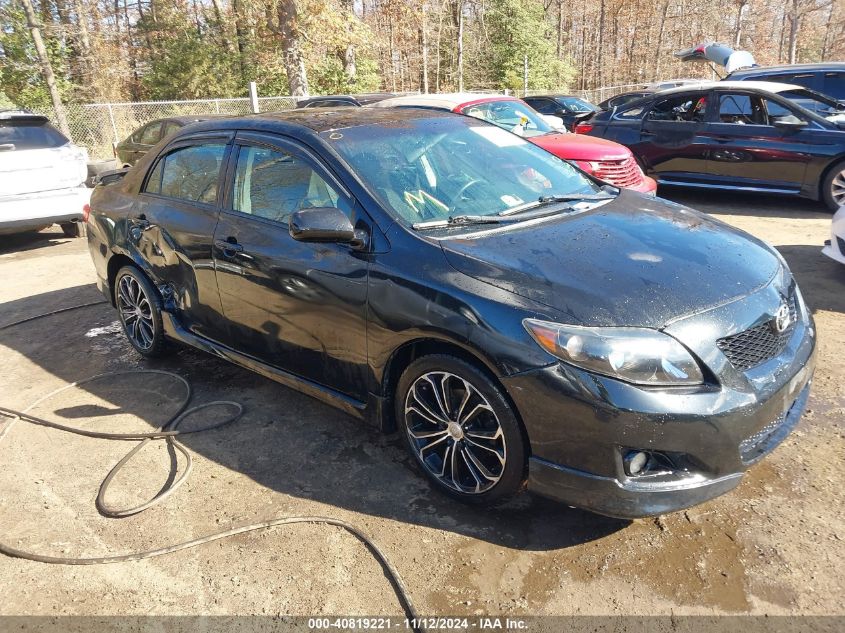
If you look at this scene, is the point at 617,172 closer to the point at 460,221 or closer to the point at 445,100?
the point at 445,100

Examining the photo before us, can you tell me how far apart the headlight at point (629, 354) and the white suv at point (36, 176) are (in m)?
7.89

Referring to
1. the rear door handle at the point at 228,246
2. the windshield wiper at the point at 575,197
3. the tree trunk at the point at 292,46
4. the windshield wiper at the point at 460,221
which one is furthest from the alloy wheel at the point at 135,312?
the tree trunk at the point at 292,46

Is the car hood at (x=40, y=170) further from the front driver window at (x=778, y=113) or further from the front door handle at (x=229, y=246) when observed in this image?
the front driver window at (x=778, y=113)

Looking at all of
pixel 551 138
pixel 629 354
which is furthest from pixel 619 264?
pixel 551 138

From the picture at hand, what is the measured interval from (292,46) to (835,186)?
16266 mm

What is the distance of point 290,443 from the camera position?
12.1 ft

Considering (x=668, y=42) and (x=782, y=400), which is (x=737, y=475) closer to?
(x=782, y=400)

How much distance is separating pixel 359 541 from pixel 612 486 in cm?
114

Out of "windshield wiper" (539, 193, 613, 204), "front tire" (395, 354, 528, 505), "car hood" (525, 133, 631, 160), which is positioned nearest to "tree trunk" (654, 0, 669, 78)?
"car hood" (525, 133, 631, 160)

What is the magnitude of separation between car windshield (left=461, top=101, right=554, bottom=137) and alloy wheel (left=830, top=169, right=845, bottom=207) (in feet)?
12.2

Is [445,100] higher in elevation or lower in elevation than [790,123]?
higher

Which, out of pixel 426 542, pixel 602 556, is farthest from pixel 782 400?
pixel 426 542

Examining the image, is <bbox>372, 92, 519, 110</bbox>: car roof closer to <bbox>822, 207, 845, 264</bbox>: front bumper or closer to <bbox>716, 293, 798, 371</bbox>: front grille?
<bbox>822, 207, 845, 264</bbox>: front bumper

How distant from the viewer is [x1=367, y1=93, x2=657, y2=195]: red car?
788 centimetres
